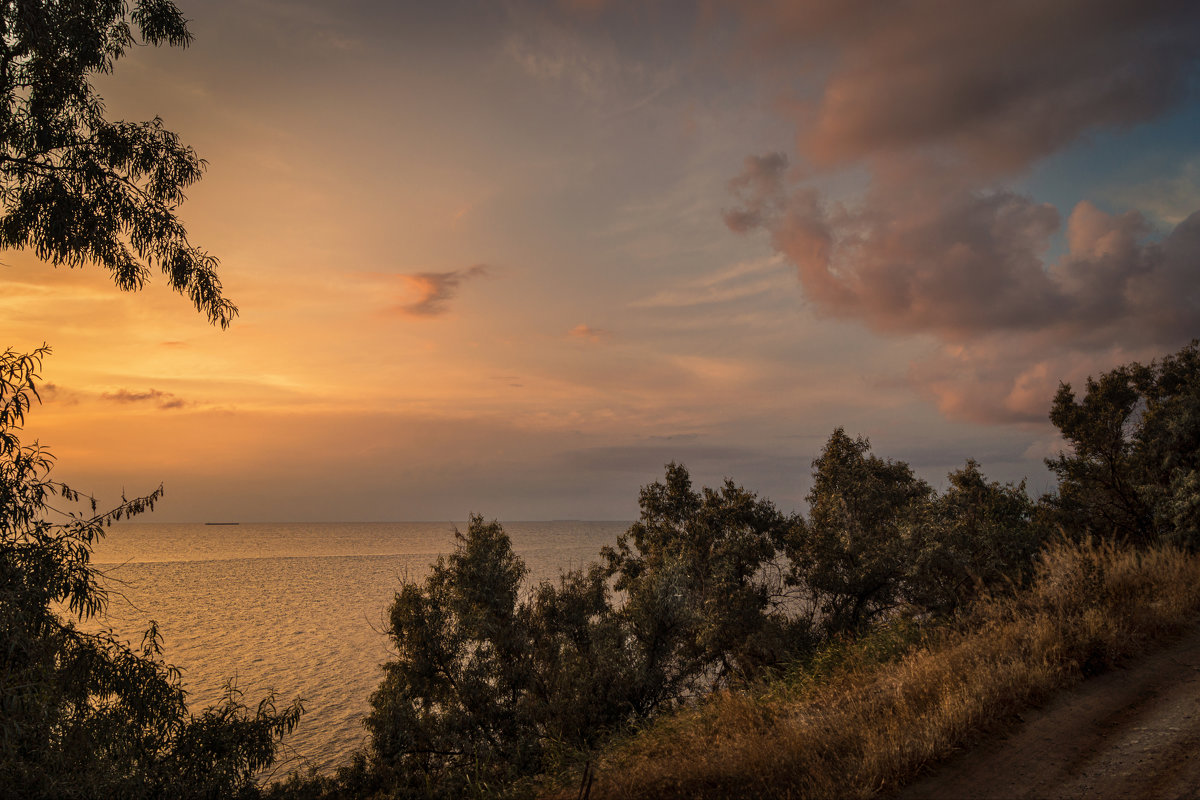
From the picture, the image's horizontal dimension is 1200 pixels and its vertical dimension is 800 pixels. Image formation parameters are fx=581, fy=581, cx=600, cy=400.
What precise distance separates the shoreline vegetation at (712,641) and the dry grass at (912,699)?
5 centimetres

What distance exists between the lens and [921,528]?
17.5m

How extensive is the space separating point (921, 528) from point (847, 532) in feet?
8.60

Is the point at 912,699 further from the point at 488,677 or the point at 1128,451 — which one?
the point at 1128,451

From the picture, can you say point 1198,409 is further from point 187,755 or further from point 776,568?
point 187,755

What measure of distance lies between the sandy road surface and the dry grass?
301 mm

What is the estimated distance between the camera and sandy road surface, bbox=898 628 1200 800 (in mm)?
6621

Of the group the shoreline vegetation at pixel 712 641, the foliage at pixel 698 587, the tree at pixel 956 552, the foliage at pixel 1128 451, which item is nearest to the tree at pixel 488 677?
the shoreline vegetation at pixel 712 641

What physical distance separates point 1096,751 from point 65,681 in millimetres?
14758

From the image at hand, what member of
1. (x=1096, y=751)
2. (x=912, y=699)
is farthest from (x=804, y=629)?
(x=1096, y=751)

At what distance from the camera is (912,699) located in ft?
29.1

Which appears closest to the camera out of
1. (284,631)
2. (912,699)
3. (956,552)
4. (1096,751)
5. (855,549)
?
(1096,751)

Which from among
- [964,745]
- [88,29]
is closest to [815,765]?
[964,745]

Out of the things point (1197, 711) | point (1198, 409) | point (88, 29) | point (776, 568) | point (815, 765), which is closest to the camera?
point (815, 765)

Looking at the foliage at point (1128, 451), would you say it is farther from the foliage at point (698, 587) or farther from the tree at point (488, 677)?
the tree at point (488, 677)
